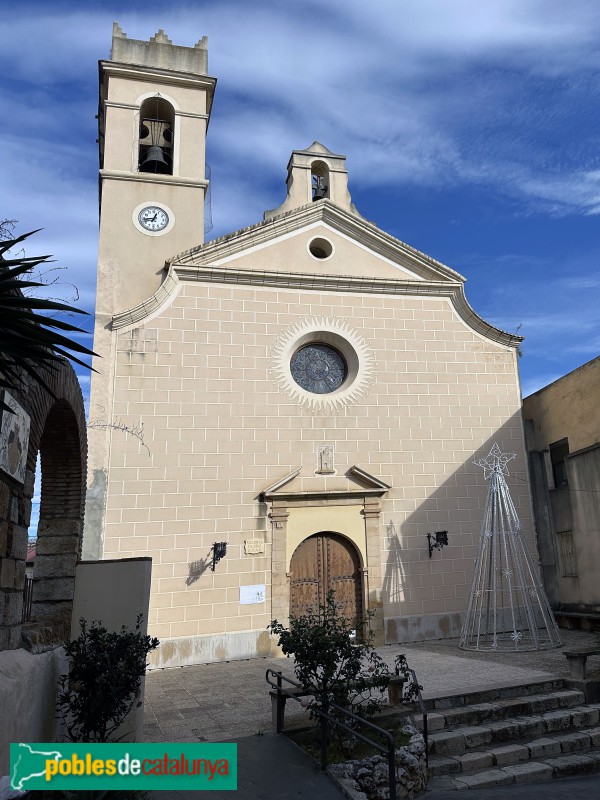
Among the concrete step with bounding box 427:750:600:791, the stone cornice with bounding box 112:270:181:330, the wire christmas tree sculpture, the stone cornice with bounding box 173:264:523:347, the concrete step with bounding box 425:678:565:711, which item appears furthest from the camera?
the stone cornice with bounding box 173:264:523:347

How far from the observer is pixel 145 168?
1505 cm

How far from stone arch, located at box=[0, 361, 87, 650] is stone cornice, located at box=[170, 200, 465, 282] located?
7.50 m

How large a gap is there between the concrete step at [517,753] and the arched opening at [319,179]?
12.4 m

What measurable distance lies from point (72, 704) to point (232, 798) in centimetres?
149

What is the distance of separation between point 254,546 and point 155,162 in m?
9.13

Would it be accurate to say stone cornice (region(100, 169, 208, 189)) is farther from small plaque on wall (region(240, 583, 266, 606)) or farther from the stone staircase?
the stone staircase

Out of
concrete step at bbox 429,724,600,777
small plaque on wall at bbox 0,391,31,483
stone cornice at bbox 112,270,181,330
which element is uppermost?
stone cornice at bbox 112,270,181,330

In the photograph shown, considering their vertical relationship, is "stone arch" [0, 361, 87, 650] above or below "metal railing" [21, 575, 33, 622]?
above

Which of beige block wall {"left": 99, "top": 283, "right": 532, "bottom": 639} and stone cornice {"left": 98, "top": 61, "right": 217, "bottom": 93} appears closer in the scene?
beige block wall {"left": 99, "top": 283, "right": 532, "bottom": 639}

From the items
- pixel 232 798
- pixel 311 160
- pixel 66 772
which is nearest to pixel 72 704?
pixel 66 772

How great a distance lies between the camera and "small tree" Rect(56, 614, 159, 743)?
5164 mm

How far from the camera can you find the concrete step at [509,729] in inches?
255

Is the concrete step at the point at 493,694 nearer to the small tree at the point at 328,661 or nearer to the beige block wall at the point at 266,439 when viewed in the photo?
the small tree at the point at 328,661

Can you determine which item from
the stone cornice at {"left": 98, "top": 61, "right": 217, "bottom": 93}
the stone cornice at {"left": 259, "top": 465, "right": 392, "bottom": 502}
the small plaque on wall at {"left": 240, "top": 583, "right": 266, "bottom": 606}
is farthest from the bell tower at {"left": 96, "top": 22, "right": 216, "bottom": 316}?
the small plaque on wall at {"left": 240, "top": 583, "right": 266, "bottom": 606}
